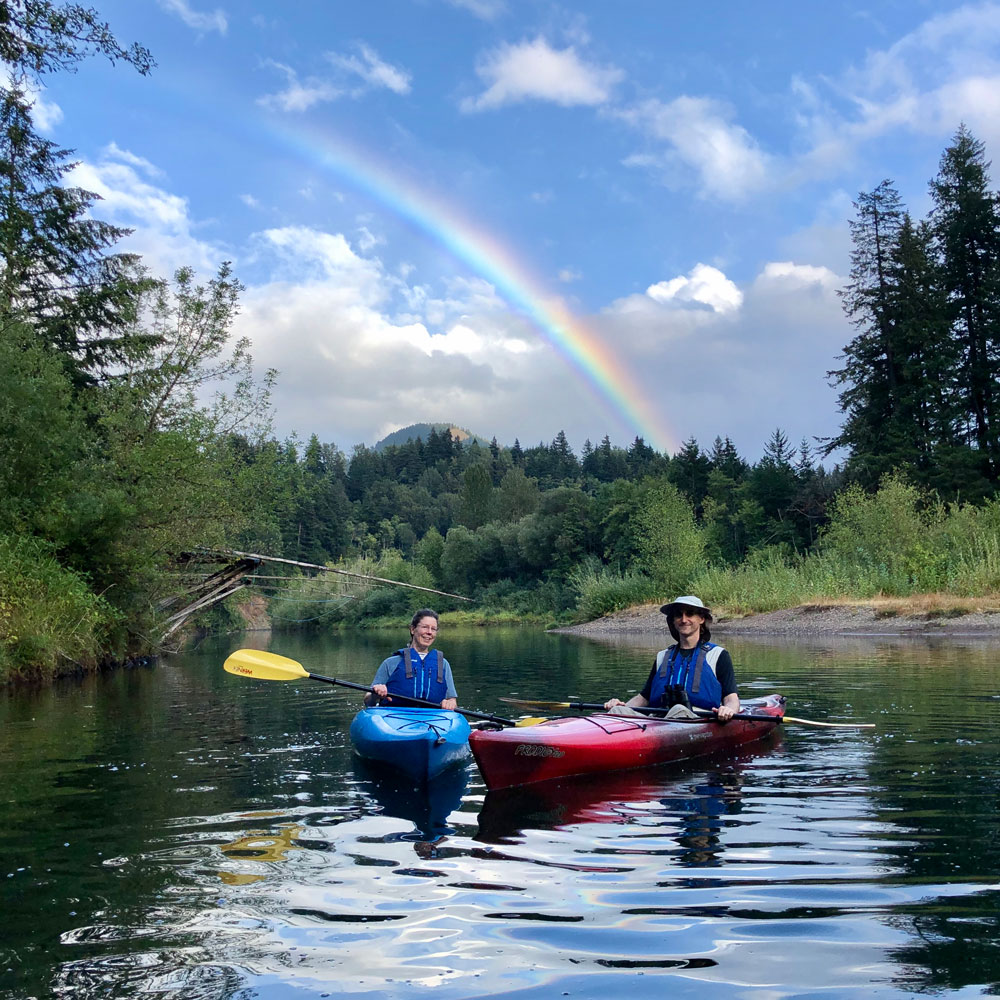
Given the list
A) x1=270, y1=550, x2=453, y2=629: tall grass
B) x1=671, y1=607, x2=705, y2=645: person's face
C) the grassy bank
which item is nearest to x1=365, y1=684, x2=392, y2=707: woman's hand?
x1=671, y1=607, x2=705, y2=645: person's face

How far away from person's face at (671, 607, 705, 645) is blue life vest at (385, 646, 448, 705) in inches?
82.3

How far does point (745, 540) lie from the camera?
46.7 meters

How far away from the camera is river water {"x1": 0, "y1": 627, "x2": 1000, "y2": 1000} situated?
10.1 feet

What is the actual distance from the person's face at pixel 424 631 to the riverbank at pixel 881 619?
14.9 m

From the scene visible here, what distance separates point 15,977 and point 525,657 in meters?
18.4

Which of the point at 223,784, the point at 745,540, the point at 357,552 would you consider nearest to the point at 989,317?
the point at 745,540

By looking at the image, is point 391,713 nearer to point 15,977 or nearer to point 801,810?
point 801,810

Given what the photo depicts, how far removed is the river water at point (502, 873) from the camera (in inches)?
122

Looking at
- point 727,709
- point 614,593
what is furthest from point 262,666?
point 614,593

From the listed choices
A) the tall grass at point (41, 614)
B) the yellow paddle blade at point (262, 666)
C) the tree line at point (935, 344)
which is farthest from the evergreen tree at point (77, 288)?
the tree line at point (935, 344)

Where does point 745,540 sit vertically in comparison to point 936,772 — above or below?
above

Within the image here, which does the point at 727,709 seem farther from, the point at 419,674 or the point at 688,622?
the point at 419,674

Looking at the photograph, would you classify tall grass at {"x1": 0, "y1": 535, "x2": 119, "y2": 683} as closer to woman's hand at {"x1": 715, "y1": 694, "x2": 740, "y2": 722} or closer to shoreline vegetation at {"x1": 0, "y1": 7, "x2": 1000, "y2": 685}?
shoreline vegetation at {"x1": 0, "y1": 7, "x2": 1000, "y2": 685}

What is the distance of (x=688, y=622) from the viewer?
7484mm
